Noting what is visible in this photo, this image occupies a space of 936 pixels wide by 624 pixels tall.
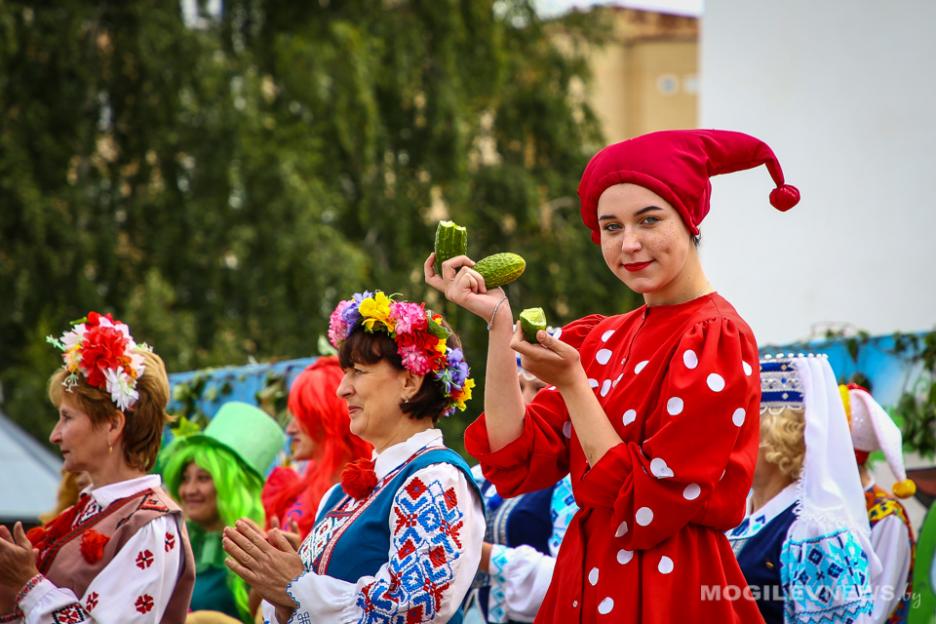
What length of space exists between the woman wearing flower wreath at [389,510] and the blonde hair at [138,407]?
0.78 metres

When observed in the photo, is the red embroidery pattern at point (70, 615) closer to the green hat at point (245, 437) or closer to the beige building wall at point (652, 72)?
the green hat at point (245, 437)

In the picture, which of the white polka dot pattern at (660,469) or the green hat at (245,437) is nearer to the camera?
the white polka dot pattern at (660,469)

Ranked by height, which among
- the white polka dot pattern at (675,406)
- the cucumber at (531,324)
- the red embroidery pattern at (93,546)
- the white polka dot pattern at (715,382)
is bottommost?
the red embroidery pattern at (93,546)

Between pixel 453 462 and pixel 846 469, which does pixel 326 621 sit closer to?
pixel 453 462

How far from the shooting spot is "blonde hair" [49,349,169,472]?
386 cm

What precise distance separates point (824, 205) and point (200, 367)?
708cm

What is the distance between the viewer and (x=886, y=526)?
4.18 metres

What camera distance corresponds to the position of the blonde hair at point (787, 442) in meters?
3.78

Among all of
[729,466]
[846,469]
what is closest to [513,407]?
[729,466]

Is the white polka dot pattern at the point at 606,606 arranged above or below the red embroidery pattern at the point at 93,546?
above

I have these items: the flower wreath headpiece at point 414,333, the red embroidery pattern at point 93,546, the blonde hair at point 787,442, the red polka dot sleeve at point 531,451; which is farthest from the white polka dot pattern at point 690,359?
the red embroidery pattern at point 93,546

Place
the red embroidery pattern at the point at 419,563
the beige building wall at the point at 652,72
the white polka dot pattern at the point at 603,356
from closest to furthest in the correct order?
the white polka dot pattern at the point at 603,356 < the red embroidery pattern at the point at 419,563 < the beige building wall at the point at 652,72

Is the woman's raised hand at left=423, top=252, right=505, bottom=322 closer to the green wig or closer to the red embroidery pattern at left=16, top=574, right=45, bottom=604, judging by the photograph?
the red embroidery pattern at left=16, top=574, right=45, bottom=604

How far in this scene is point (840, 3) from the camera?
28.1ft
